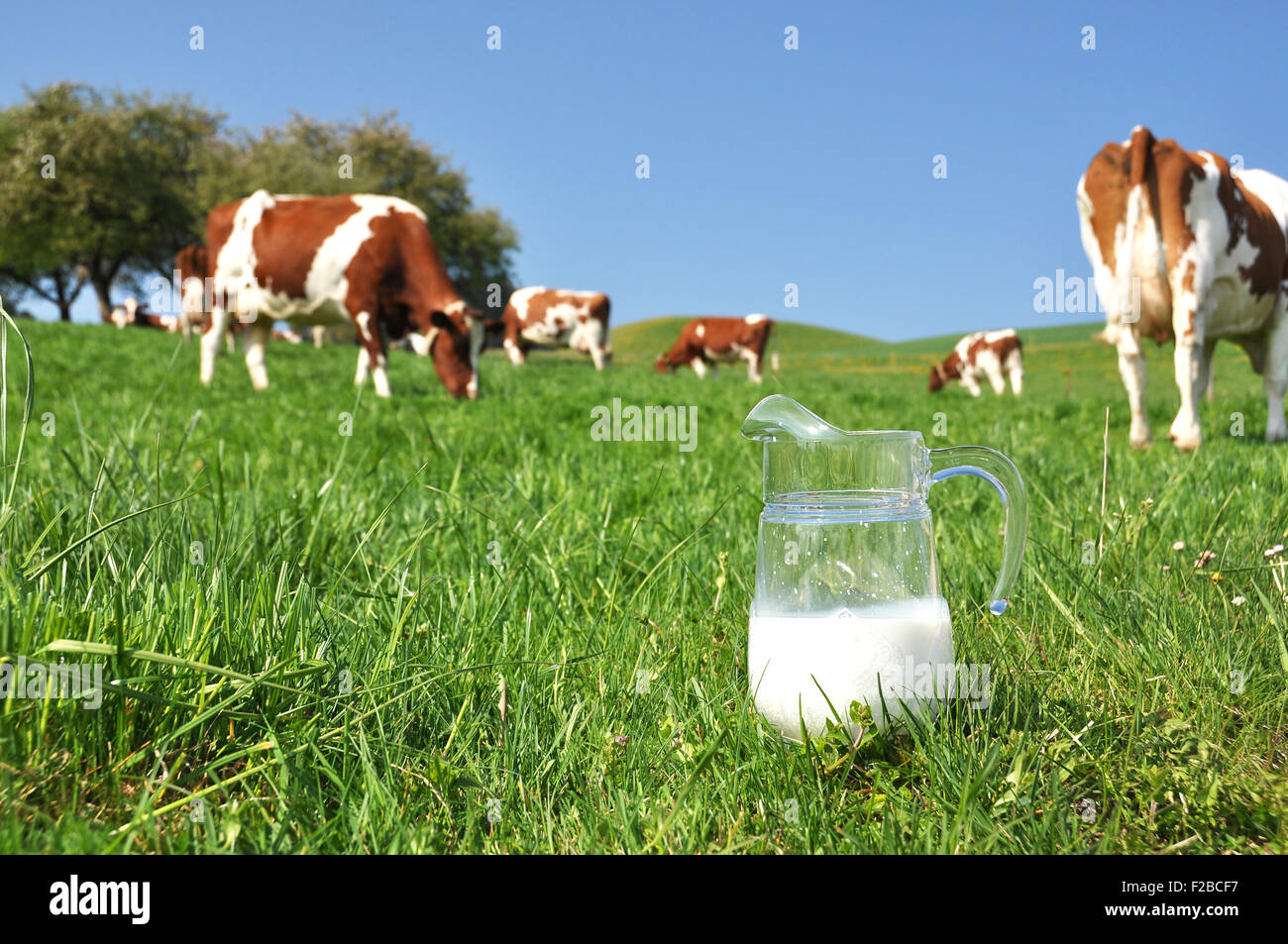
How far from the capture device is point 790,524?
5.50ft

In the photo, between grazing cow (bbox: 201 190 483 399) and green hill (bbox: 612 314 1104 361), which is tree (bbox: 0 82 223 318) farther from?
grazing cow (bbox: 201 190 483 399)

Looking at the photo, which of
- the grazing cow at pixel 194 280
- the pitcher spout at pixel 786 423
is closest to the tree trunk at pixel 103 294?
the grazing cow at pixel 194 280

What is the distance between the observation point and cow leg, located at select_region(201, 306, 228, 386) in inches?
434

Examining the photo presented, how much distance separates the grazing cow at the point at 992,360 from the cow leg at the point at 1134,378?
63.8 feet

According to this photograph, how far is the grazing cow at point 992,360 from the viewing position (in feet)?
84.1

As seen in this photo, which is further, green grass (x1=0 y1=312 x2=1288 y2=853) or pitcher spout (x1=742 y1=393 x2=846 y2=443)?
pitcher spout (x1=742 y1=393 x2=846 y2=443)

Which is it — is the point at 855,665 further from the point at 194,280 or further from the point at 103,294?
the point at 103,294

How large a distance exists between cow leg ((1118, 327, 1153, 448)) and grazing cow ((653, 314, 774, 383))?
23486 mm

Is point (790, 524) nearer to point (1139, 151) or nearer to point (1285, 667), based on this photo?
point (1285, 667)

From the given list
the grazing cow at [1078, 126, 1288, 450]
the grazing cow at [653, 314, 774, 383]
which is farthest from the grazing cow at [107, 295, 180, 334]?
the grazing cow at [1078, 126, 1288, 450]

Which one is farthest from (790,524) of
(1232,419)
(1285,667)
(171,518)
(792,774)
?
(1232,419)

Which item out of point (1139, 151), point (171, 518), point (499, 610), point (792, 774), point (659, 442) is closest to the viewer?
point (792, 774)

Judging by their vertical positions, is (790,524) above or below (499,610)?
above
